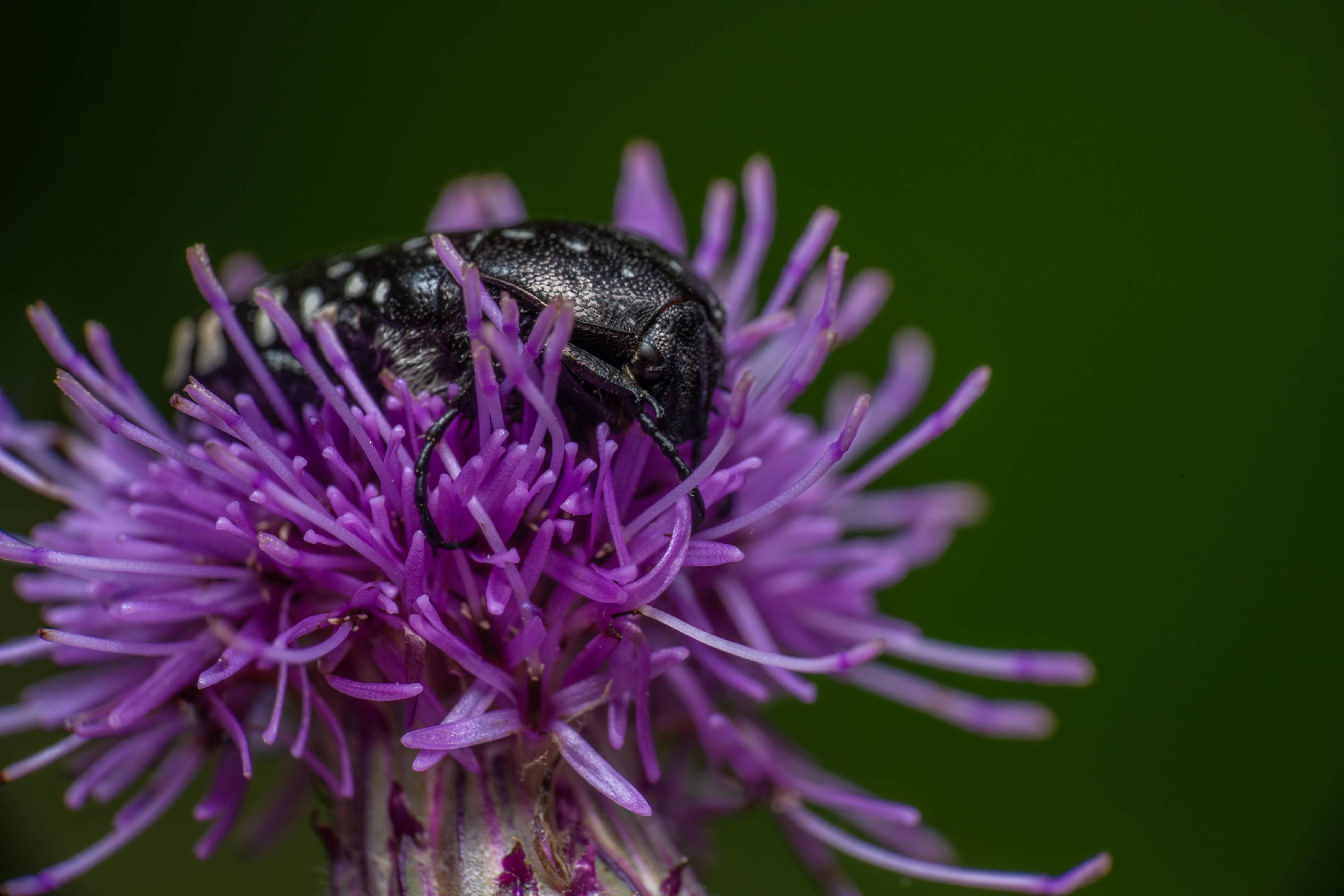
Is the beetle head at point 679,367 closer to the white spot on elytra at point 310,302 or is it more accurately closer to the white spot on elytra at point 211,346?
the white spot on elytra at point 310,302

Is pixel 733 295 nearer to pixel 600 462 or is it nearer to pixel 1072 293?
pixel 600 462

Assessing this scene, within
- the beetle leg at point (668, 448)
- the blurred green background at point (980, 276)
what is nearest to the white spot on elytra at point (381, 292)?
the beetle leg at point (668, 448)

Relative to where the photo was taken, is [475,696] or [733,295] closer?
[475,696]

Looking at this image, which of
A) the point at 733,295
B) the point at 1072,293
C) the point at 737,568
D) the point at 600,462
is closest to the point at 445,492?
the point at 600,462

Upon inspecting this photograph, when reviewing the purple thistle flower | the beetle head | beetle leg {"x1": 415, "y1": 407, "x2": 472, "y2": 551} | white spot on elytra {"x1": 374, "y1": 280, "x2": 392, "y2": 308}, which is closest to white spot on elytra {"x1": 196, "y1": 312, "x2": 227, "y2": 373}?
the purple thistle flower

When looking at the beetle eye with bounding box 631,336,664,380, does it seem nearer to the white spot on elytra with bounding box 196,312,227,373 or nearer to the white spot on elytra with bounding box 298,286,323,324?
the white spot on elytra with bounding box 298,286,323,324
